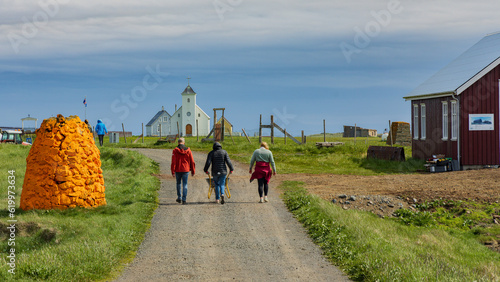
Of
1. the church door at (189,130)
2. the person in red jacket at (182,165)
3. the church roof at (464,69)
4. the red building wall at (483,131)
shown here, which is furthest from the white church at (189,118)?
the person in red jacket at (182,165)

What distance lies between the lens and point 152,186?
1853 centimetres

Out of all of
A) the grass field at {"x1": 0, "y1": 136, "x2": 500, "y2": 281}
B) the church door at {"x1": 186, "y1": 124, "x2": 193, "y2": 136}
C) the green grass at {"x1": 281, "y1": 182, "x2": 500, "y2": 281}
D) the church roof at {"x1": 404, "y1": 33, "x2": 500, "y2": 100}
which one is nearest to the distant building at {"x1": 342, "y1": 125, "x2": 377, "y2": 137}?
the church door at {"x1": 186, "y1": 124, "x2": 193, "y2": 136}

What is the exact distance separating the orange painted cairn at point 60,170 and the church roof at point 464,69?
18.8 meters

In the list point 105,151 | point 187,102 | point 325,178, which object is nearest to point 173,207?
point 325,178

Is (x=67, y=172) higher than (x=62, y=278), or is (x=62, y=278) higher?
(x=67, y=172)

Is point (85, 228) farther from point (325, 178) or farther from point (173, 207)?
point (325, 178)

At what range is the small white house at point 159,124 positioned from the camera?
306 ft

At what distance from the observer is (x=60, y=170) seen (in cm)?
1431

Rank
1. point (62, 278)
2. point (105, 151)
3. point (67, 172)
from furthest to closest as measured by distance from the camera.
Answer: point (105, 151) → point (67, 172) → point (62, 278)

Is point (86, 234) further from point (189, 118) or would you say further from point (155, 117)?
point (155, 117)

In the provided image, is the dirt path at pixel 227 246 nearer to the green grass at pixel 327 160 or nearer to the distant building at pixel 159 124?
the green grass at pixel 327 160

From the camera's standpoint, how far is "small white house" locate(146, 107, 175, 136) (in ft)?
306

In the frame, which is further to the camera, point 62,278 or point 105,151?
point 105,151

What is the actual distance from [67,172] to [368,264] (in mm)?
8978
